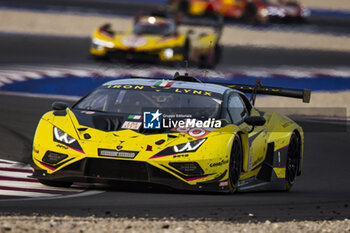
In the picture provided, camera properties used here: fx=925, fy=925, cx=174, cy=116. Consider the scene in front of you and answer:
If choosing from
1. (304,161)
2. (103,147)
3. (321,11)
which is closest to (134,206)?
(103,147)

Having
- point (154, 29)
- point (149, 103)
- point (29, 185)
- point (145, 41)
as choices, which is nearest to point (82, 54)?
point (154, 29)

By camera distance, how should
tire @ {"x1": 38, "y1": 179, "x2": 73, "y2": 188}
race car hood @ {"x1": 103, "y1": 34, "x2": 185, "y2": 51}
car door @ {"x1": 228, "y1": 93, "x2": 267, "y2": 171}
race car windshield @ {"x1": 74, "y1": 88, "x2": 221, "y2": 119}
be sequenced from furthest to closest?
race car hood @ {"x1": 103, "y1": 34, "x2": 185, "y2": 51}, car door @ {"x1": 228, "y1": 93, "x2": 267, "y2": 171}, race car windshield @ {"x1": 74, "y1": 88, "x2": 221, "y2": 119}, tire @ {"x1": 38, "y1": 179, "x2": 73, "y2": 188}

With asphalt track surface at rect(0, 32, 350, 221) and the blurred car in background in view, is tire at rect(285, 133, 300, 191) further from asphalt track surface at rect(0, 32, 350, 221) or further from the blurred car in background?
the blurred car in background

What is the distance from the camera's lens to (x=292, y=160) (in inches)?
427

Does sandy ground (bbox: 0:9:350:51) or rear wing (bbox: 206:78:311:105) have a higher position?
sandy ground (bbox: 0:9:350:51)

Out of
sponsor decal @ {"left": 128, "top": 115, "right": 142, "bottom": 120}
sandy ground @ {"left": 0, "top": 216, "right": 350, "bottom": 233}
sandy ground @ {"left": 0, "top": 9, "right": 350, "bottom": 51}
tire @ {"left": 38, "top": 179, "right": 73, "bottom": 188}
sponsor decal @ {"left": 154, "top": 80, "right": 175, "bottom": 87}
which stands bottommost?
tire @ {"left": 38, "top": 179, "right": 73, "bottom": 188}

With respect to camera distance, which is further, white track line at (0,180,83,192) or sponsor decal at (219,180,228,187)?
white track line at (0,180,83,192)

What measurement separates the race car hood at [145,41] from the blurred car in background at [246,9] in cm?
1429

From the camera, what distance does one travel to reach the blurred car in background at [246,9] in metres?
39.3

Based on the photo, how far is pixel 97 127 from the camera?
28.7 ft

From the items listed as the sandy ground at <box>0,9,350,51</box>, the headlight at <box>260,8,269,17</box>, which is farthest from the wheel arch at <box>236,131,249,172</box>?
the headlight at <box>260,8,269,17</box>

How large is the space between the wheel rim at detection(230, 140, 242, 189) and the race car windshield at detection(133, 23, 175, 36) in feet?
54.1

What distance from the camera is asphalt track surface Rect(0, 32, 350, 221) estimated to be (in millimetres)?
7637

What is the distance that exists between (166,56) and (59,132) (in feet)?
51.3
